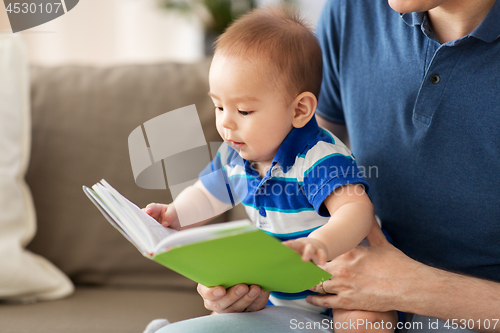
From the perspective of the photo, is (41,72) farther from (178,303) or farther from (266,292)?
(266,292)

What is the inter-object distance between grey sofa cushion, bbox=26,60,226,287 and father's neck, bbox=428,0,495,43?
0.59 m

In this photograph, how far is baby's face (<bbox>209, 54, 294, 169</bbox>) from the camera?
71cm

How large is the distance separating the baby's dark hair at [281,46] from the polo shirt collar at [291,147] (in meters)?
0.07

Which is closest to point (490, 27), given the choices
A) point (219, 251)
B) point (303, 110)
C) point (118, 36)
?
point (303, 110)

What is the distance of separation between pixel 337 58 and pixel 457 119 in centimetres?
34

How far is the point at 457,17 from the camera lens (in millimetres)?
808

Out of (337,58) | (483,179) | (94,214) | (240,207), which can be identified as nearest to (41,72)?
(94,214)

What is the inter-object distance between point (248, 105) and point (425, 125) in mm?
373

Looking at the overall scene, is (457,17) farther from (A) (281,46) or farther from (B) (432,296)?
(B) (432,296)

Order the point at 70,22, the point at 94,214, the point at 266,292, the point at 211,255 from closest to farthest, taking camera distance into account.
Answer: the point at 211,255
the point at 266,292
the point at 94,214
the point at 70,22

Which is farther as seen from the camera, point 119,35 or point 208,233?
point 119,35

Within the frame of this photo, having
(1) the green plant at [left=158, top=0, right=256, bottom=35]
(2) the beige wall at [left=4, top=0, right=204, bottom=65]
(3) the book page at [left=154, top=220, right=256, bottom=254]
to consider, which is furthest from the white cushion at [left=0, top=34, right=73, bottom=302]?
(2) the beige wall at [left=4, top=0, right=204, bottom=65]

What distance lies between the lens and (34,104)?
3.79 feet

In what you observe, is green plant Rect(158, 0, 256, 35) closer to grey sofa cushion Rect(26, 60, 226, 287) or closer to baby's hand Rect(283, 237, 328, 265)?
grey sofa cushion Rect(26, 60, 226, 287)
